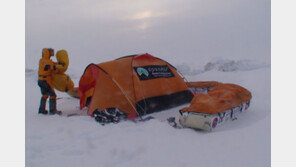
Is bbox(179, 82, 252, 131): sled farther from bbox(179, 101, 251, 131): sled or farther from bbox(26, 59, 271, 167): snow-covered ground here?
bbox(26, 59, 271, 167): snow-covered ground

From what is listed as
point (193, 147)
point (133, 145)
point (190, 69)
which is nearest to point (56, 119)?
point (133, 145)

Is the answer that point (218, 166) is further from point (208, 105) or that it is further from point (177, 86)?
point (177, 86)

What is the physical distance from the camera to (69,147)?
2.95 metres

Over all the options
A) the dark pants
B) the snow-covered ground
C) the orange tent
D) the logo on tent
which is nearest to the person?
the dark pants

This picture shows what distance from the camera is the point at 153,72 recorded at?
5.13 m

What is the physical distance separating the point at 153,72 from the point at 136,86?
0.69m

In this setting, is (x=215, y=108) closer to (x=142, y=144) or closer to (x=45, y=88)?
(x=142, y=144)

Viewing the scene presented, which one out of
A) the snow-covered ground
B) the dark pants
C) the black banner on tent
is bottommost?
the snow-covered ground

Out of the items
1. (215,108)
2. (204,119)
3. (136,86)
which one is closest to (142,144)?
(204,119)

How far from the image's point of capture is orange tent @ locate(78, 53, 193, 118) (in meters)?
4.52

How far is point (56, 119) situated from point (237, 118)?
335cm

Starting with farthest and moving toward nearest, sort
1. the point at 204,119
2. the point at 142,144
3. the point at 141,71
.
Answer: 1. the point at 141,71
2. the point at 204,119
3. the point at 142,144

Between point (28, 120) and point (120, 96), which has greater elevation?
point (120, 96)

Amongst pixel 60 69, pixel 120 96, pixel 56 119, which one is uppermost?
pixel 60 69
